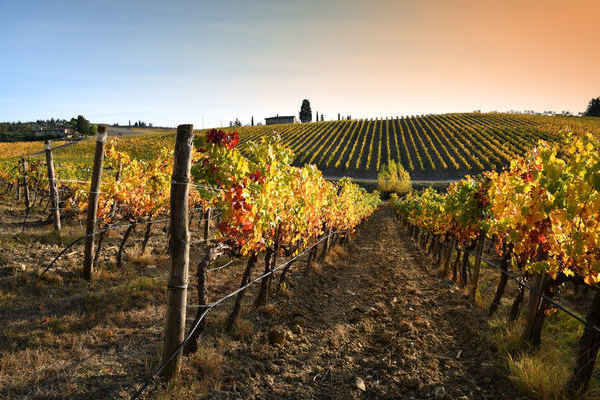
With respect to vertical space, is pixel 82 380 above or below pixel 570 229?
below

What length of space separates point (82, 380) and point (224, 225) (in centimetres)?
267

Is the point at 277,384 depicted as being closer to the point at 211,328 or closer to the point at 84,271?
the point at 211,328

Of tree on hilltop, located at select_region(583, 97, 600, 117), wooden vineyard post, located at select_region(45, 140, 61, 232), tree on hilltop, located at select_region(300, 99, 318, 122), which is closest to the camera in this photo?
wooden vineyard post, located at select_region(45, 140, 61, 232)

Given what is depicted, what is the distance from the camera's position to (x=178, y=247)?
12.2 feet

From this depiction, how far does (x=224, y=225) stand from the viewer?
5051 millimetres

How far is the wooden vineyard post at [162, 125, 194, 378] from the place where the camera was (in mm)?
3721

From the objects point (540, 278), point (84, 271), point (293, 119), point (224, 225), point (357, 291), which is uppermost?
point (293, 119)

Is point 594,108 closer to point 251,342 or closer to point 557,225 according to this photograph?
point 557,225

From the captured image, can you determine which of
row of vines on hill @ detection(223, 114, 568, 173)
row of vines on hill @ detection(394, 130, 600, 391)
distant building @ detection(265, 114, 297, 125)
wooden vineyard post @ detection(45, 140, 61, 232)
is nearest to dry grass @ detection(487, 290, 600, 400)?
row of vines on hill @ detection(394, 130, 600, 391)

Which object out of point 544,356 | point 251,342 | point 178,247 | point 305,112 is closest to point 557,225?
point 544,356

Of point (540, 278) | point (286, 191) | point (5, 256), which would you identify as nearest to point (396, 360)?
point (540, 278)

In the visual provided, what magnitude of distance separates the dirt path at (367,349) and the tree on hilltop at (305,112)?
10655 centimetres

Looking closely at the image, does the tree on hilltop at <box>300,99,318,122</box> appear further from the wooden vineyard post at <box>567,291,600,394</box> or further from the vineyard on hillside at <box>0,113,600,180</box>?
the wooden vineyard post at <box>567,291,600,394</box>

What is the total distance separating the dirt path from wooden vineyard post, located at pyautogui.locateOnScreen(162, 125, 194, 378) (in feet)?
3.20
